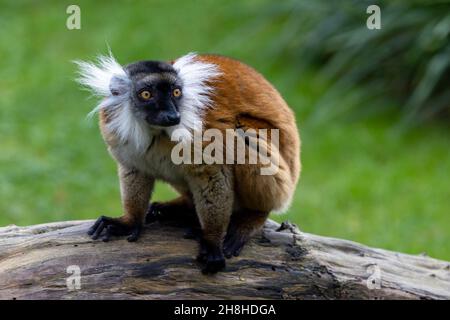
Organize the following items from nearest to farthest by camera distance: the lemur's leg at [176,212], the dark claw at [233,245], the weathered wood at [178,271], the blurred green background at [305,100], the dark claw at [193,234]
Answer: the weathered wood at [178,271] → the dark claw at [233,245] → the dark claw at [193,234] → the lemur's leg at [176,212] → the blurred green background at [305,100]

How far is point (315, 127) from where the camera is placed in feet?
53.6

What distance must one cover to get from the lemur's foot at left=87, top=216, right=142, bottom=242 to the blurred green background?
5638mm

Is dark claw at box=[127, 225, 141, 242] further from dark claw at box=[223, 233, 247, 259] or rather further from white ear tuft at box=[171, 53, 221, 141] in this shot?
white ear tuft at box=[171, 53, 221, 141]

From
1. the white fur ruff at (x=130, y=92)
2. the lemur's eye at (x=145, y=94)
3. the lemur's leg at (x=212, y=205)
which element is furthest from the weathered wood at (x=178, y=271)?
the lemur's eye at (x=145, y=94)

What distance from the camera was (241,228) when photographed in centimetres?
819

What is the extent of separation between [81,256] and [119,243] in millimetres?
421

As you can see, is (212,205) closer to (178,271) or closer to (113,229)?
(178,271)

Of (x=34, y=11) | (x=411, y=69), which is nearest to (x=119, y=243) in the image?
(x=411, y=69)

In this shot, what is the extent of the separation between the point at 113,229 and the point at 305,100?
31.2 feet

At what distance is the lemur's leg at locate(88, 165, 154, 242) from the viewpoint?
810cm

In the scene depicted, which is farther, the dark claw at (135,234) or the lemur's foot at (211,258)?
the dark claw at (135,234)

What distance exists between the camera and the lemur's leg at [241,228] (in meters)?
7.99

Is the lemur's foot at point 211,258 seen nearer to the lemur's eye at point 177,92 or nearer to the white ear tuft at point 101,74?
the lemur's eye at point 177,92

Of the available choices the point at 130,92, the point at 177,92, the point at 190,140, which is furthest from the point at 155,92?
the point at 190,140
